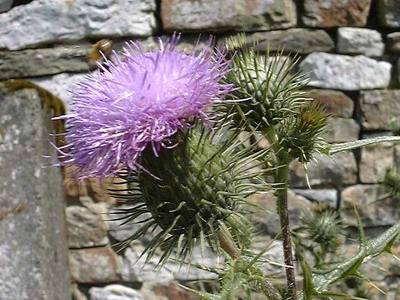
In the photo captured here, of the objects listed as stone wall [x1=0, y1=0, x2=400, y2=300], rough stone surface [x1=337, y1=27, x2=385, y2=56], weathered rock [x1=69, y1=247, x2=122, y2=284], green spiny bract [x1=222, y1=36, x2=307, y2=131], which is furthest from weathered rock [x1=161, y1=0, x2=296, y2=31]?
green spiny bract [x1=222, y1=36, x2=307, y2=131]

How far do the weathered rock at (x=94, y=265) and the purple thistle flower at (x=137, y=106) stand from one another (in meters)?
1.62

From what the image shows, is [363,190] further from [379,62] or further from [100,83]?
[100,83]

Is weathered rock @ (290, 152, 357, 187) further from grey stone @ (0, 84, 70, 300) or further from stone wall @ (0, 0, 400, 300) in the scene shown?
grey stone @ (0, 84, 70, 300)

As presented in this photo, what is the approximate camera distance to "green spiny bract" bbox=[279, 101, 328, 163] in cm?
154

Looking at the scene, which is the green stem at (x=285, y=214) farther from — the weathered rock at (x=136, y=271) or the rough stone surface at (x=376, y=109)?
the rough stone surface at (x=376, y=109)

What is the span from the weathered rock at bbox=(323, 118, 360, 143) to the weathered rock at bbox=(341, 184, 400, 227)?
19 cm

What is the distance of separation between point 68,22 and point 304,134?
1696 millimetres

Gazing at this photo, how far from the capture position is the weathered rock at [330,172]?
3150mm

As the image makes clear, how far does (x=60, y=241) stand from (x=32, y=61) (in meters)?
0.66

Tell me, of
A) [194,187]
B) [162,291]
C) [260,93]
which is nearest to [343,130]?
[162,291]

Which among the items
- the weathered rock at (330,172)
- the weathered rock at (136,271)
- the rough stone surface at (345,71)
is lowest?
the weathered rock at (136,271)

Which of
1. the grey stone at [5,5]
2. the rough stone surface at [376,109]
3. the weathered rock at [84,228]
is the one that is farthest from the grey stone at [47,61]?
the rough stone surface at [376,109]

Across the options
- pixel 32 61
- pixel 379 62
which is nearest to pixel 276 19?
pixel 379 62

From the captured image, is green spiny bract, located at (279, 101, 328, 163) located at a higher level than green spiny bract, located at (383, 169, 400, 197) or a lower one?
higher
